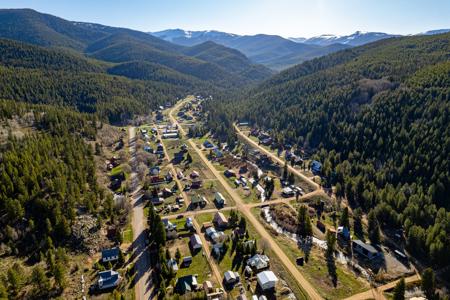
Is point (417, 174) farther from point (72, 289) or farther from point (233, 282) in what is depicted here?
point (72, 289)

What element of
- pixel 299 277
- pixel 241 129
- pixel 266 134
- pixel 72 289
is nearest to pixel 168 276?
pixel 72 289

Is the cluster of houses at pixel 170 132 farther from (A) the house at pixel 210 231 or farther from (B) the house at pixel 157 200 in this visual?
(A) the house at pixel 210 231

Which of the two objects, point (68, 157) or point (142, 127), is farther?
point (142, 127)

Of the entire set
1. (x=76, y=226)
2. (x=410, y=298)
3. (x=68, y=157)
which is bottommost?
(x=410, y=298)

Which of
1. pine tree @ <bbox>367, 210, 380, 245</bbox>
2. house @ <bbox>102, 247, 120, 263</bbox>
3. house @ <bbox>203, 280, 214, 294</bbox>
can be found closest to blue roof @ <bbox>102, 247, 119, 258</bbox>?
house @ <bbox>102, 247, 120, 263</bbox>

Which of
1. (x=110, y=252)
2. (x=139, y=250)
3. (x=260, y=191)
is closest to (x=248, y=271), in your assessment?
(x=139, y=250)

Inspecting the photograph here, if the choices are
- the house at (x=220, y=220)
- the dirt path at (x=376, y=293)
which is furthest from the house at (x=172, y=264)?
the dirt path at (x=376, y=293)
